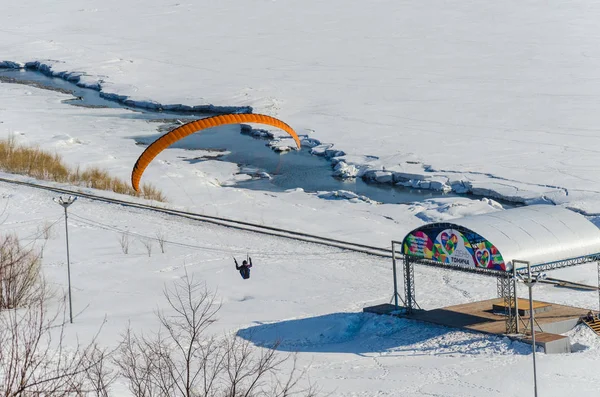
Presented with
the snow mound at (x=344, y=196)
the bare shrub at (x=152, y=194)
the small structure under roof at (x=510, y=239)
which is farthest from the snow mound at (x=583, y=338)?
the bare shrub at (x=152, y=194)

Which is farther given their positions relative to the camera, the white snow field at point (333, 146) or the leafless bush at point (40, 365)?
the white snow field at point (333, 146)

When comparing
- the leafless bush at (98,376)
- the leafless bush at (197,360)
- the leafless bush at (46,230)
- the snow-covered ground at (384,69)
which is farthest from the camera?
the snow-covered ground at (384,69)

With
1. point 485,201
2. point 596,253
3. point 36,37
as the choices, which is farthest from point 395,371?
point 36,37

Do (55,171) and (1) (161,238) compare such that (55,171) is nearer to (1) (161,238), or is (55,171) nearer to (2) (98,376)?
(1) (161,238)

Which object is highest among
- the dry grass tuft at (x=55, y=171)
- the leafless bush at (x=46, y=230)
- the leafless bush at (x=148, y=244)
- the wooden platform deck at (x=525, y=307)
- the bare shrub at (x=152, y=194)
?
the dry grass tuft at (x=55, y=171)

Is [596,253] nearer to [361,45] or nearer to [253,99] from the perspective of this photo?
[253,99]

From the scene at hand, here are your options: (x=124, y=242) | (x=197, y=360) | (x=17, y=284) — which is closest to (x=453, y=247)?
(x=197, y=360)

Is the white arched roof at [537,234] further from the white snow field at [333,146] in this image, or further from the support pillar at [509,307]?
the white snow field at [333,146]

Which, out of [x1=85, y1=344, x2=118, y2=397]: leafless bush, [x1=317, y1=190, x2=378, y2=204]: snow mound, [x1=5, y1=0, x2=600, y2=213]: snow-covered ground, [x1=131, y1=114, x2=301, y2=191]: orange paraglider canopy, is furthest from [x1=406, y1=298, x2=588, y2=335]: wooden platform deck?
[x1=317, y1=190, x2=378, y2=204]: snow mound
